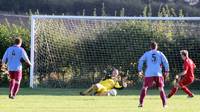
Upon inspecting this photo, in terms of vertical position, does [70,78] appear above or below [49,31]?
below

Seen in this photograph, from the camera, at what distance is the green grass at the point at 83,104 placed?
1894cm

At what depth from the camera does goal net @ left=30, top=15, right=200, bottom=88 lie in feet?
101

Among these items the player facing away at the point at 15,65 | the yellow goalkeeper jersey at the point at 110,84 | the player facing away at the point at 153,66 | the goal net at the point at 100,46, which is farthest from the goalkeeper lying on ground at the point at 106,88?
the goal net at the point at 100,46

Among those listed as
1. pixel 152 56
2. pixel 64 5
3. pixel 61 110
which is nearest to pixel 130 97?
pixel 152 56

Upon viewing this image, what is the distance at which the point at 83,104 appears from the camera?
826 inches

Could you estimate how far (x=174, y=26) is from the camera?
102 feet

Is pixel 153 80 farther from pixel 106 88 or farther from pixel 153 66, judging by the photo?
pixel 106 88

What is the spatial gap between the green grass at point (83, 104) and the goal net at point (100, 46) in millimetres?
A: 5281

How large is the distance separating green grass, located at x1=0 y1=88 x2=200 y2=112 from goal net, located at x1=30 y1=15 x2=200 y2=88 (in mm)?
5281

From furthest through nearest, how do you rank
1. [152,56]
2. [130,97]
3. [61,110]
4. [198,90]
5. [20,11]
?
1. [20,11]
2. [198,90]
3. [130,97]
4. [152,56]
5. [61,110]

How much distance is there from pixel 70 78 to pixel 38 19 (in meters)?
2.88

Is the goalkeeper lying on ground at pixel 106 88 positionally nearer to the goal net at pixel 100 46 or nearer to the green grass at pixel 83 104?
the green grass at pixel 83 104

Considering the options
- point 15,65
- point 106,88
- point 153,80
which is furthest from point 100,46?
point 153,80

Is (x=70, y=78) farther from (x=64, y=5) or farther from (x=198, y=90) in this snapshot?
(x=64, y=5)
